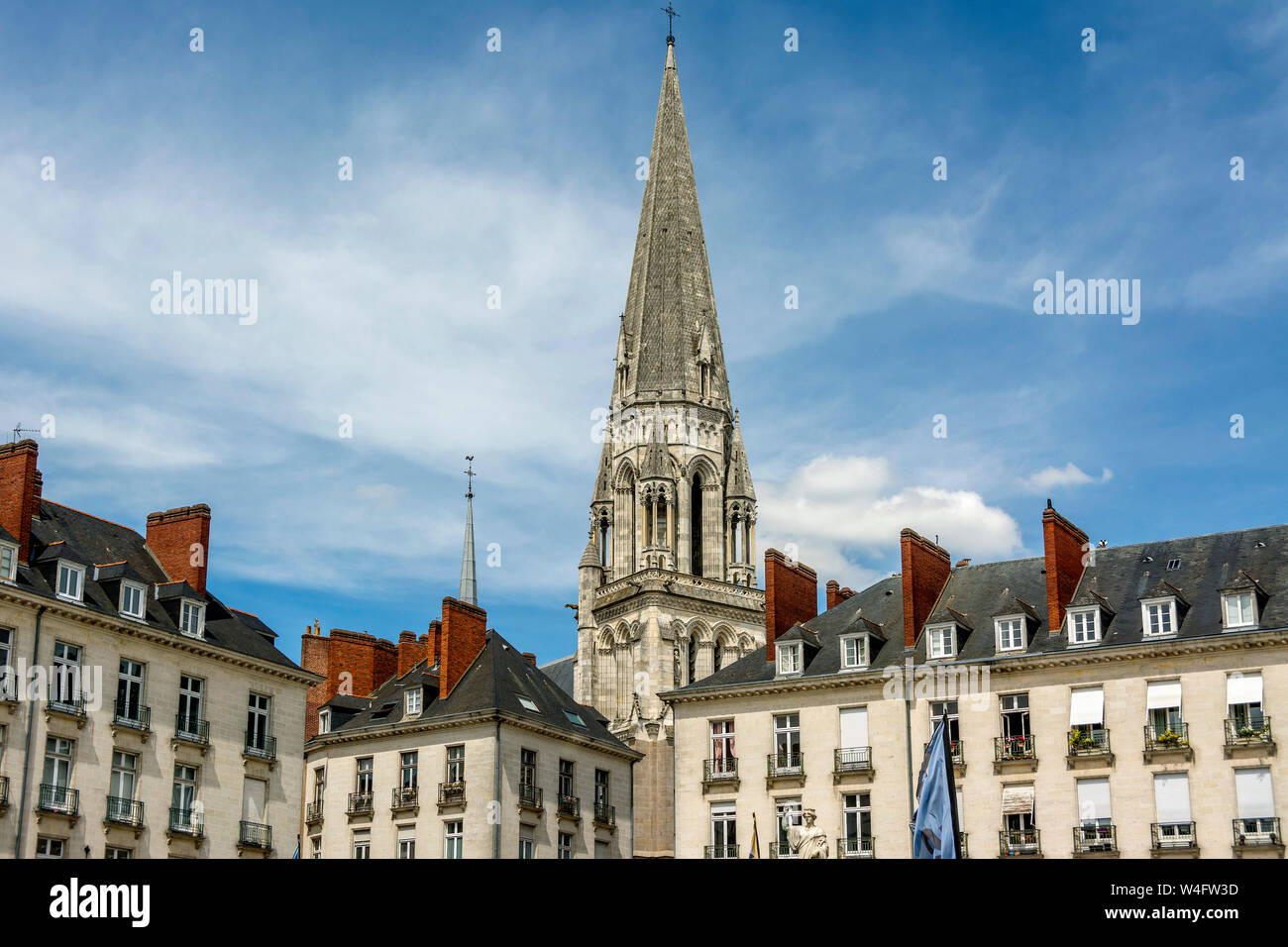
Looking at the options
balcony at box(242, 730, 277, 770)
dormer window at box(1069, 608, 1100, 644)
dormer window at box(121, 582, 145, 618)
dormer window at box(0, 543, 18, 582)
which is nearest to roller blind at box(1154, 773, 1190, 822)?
dormer window at box(1069, 608, 1100, 644)

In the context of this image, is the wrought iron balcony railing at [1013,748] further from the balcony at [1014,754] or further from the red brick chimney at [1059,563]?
the red brick chimney at [1059,563]

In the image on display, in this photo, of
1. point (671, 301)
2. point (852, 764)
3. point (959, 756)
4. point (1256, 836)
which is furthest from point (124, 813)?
point (671, 301)

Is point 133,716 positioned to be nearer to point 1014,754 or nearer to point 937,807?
point 937,807

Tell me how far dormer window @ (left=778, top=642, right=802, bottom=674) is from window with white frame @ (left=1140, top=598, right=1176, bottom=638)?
9.87 m

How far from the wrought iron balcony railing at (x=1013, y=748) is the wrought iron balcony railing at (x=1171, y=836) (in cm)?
368

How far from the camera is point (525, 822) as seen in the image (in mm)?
44875

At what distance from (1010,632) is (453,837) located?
1722cm

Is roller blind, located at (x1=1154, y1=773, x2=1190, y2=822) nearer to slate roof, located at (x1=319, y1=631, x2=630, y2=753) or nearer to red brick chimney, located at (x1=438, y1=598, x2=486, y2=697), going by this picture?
slate roof, located at (x1=319, y1=631, x2=630, y2=753)

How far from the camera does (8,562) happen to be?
35.8 m

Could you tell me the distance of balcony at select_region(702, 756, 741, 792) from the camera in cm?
4338

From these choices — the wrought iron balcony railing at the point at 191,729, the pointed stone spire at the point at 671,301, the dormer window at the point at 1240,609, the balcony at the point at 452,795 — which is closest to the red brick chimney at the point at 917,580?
the dormer window at the point at 1240,609
